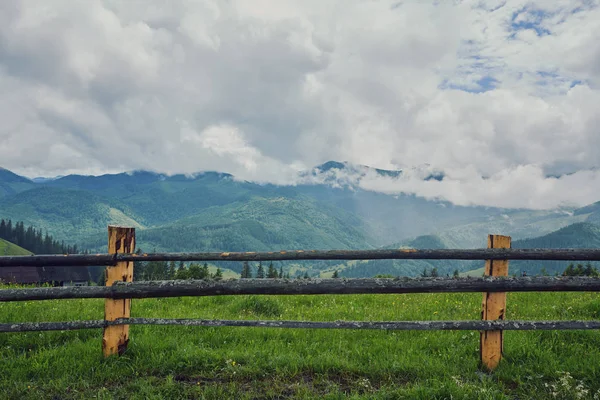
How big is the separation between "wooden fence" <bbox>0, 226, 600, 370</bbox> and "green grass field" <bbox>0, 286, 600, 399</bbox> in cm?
56

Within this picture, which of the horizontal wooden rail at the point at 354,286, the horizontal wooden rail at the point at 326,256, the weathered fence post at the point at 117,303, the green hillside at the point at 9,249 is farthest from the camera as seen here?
the green hillside at the point at 9,249

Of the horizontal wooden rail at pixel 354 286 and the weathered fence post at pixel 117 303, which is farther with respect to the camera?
the weathered fence post at pixel 117 303

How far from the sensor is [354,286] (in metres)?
6.17

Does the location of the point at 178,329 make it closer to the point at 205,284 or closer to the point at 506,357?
the point at 205,284

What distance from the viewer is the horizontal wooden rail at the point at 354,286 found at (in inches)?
240

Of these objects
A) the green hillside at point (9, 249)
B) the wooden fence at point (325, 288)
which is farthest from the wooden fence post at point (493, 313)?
the green hillside at point (9, 249)

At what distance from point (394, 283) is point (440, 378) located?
1.56 m

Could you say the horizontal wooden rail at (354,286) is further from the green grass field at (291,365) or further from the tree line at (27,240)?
the tree line at (27,240)

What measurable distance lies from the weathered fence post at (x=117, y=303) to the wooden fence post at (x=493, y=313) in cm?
600

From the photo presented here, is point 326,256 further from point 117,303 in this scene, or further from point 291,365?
point 117,303

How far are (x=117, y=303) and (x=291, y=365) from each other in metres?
3.11

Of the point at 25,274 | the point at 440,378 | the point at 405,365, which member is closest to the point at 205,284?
the point at 405,365

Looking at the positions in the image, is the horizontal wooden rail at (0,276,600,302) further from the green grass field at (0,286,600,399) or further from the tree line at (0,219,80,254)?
the tree line at (0,219,80,254)

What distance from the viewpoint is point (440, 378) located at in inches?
239
